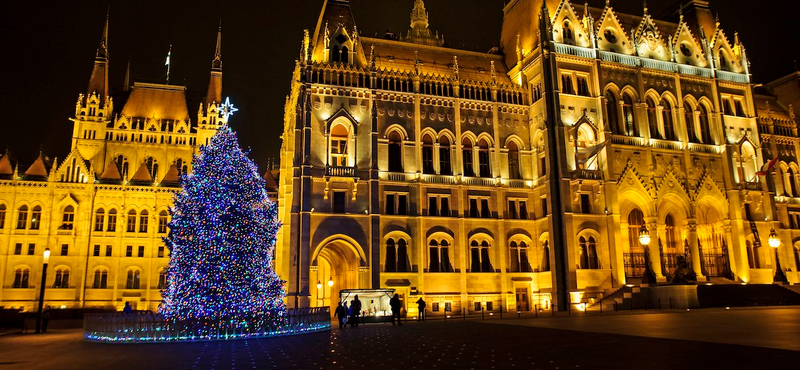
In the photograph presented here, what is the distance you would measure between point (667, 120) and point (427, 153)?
21.7 meters

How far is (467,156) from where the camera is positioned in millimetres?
46375

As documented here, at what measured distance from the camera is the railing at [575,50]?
46969mm

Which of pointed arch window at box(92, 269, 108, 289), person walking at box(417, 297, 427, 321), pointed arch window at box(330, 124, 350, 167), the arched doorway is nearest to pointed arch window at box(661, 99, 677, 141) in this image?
pointed arch window at box(330, 124, 350, 167)

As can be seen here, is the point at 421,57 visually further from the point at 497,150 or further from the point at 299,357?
the point at 299,357

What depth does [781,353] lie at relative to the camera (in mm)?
12430

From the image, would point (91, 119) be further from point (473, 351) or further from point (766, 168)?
point (766, 168)

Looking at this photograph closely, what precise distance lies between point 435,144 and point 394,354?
30.6 meters

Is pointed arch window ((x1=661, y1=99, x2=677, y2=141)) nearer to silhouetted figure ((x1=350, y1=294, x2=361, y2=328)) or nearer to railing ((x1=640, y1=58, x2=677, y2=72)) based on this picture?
railing ((x1=640, y1=58, x2=677, y2=72))

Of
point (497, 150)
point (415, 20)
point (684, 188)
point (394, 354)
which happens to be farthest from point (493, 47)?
point (394, 354)

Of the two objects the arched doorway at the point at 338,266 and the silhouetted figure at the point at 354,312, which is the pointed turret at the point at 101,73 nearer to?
the arched doorway at the point at 338,266

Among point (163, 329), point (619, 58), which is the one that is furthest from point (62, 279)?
point (619, 58)

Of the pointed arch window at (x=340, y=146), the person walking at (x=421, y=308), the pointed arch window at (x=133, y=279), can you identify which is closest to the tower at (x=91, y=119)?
the pointed arch window at (x=133, y=279)

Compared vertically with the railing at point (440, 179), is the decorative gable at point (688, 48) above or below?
above

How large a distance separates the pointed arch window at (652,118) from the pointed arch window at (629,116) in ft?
4.35
